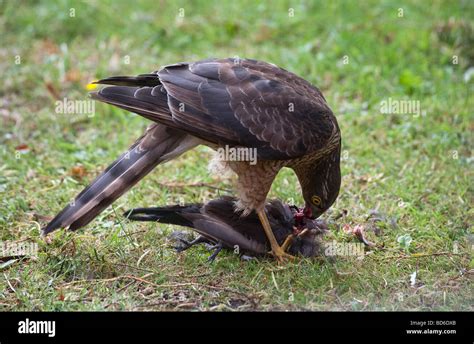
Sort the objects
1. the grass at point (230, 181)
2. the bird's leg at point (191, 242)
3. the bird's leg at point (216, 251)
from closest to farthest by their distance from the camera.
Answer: the grass at point (230, 181) < the bird's leg at point (216, 251) < the bird's leg at point (191, 242)

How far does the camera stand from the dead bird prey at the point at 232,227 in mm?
5691

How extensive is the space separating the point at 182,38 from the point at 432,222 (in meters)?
4.81

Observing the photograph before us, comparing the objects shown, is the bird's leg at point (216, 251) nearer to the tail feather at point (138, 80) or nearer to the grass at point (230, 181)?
the grass at point (230, 181)

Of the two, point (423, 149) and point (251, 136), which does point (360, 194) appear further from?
point (251, 136)

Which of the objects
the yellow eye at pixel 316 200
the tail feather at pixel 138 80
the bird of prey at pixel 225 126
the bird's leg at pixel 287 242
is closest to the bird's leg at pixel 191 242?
the bird of prey at pixel 225 126

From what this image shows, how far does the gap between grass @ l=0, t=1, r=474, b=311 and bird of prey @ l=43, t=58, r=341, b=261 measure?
483 millimetres

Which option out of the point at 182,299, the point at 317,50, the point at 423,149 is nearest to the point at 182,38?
the point at 317,50

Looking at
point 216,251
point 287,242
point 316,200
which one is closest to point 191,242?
point 216,251

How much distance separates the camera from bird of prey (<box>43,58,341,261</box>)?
5.46m

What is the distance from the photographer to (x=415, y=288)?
5344 mm

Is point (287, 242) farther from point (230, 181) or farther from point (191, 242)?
point (230, 181)

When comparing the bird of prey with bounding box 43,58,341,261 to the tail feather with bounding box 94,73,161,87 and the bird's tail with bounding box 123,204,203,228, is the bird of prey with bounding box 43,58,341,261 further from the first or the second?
the bird's tail with bounding box 123,204,203,228

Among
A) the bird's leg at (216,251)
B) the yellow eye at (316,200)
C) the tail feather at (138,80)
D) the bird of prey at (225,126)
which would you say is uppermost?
the tail feather at (138,80)

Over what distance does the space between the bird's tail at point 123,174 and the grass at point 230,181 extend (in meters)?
0.33
